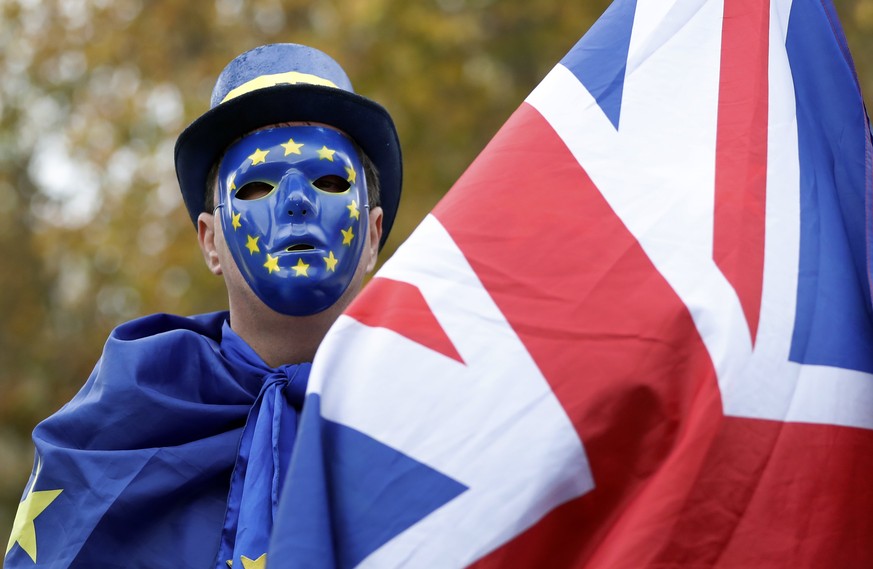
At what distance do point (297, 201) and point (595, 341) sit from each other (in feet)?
3.64

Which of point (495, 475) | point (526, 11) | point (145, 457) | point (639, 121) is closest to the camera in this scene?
point (495, 475)

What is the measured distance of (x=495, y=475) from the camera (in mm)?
3053

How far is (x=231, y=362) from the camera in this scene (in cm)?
408

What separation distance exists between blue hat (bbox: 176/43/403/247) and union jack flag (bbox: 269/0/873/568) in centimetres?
77

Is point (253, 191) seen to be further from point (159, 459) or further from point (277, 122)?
point (159, 459)

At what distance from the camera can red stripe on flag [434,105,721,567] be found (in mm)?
3076

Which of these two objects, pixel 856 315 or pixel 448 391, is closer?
pixel 448 391

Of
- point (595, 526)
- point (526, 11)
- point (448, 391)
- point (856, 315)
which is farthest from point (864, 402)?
point (526, 11)

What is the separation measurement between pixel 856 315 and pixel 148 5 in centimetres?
976

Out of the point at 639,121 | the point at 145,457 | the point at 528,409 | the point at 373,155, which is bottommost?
the point at 528,409

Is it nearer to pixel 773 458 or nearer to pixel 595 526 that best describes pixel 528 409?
pixel 595 526

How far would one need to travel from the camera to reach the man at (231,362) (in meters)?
3.81

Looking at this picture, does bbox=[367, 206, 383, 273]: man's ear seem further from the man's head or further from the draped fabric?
the draped fabric

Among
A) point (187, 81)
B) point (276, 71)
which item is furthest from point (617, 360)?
point (187, 81)
